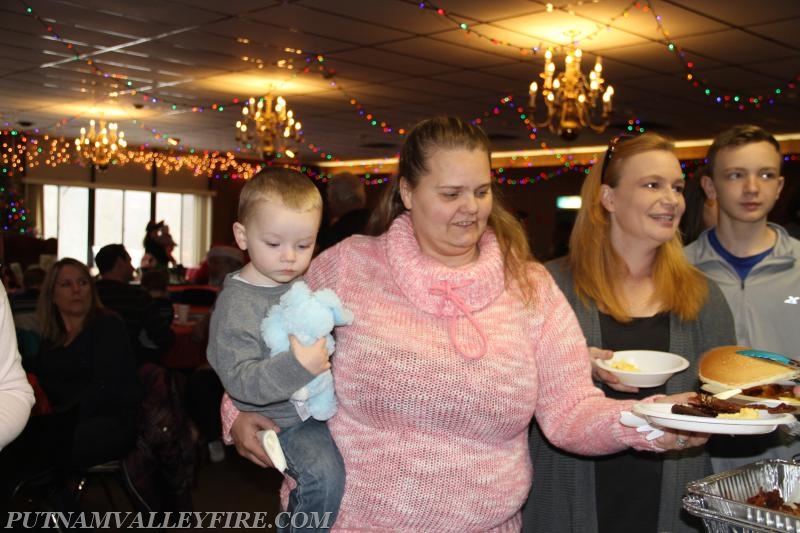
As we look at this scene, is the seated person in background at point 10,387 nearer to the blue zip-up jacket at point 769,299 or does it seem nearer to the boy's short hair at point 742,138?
the blue zip-up jacket at point 769,299

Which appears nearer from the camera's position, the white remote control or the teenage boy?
the white remote control

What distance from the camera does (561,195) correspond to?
51.0 feet

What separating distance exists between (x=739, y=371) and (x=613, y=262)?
59 cm

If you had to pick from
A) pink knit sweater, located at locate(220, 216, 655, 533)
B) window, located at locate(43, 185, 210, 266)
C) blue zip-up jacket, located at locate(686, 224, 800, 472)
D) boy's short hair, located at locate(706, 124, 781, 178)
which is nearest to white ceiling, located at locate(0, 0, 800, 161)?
boy's short hair, located at locate(706, 124, 781, 178)

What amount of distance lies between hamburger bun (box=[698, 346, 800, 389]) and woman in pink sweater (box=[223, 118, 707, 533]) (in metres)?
0.24

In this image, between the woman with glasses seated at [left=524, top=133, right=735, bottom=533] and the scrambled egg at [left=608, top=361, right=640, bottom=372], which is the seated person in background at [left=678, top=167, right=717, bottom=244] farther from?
the scrambled egg at [left=608, top=361, right=640, bottom=372]

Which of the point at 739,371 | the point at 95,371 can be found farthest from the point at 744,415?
the point at 95,371

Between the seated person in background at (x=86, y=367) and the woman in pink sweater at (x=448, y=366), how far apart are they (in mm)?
2025

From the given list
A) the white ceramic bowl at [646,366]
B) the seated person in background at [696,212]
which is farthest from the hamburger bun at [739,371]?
the seated person in background at [696,212]

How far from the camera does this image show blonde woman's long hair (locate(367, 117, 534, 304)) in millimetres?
1800

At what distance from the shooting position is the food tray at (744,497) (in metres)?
1.22

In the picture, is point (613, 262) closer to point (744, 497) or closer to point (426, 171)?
point (426, 171)

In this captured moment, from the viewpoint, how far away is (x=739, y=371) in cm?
182

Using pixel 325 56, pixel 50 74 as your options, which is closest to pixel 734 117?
pixel 325 56
